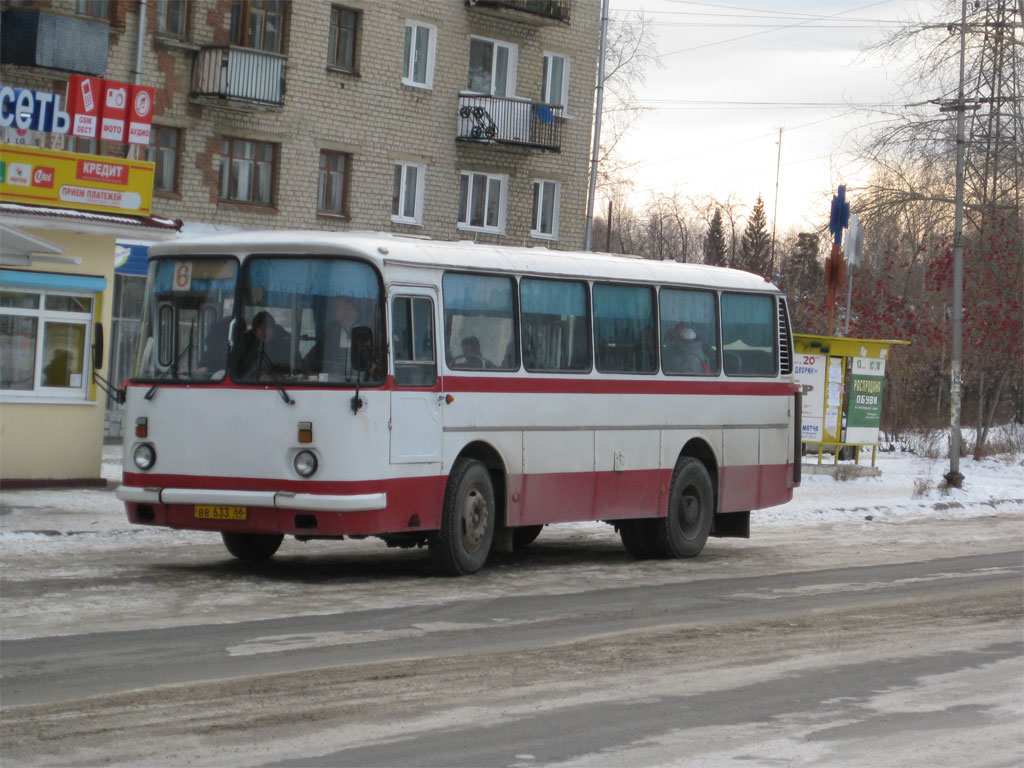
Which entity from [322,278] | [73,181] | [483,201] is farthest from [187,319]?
[483,201]

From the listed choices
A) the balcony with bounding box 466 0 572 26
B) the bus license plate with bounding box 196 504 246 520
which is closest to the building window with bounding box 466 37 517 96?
the balcony with bounding box 466 0 572 26

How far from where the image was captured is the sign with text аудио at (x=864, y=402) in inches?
1241

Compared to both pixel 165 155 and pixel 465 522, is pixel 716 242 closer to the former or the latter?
Answer: pixel 165 155

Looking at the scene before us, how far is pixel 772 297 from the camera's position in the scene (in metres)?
19.1

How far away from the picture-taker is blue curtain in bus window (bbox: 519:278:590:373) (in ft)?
50.5

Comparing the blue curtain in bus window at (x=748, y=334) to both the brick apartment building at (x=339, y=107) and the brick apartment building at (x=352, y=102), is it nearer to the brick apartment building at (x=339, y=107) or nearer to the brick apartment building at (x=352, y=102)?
the brick apartment building at (x=339, y=107)

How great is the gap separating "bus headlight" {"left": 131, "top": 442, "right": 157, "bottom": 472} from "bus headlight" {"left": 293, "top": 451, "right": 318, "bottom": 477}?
4.40 feet

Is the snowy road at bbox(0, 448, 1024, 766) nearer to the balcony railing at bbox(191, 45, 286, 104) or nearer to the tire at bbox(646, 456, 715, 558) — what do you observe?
the tire at bbox(646, 456, 715, 558)

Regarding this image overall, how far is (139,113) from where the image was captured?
26.7 meters

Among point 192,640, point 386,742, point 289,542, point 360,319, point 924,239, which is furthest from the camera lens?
point 924,239

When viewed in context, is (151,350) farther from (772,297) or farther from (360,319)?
(772,297)

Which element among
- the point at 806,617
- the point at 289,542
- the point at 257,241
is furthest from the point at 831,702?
the point at 289,542

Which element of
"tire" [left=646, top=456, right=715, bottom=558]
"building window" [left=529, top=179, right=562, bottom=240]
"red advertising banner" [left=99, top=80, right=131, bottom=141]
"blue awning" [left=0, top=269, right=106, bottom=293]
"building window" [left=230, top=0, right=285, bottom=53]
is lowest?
"tire" [left=646, top=456, right=715, bottom=558]

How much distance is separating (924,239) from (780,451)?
30.6m
